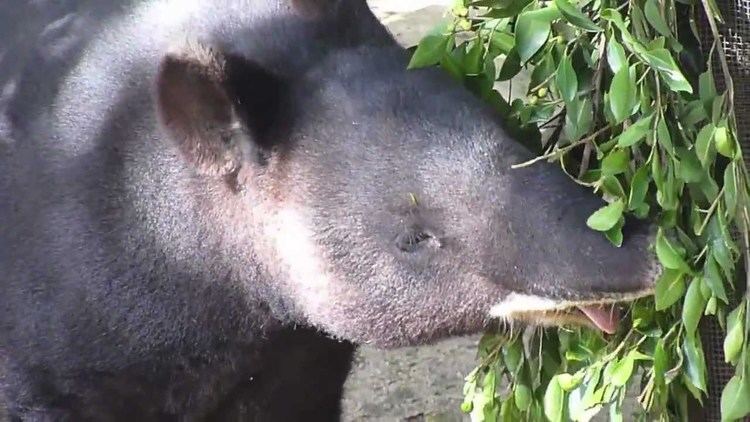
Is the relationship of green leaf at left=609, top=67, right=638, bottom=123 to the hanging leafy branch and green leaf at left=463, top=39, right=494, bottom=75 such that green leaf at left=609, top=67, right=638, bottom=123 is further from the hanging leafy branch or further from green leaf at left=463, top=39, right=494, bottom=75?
green leaf at left=463, top=39, right=494, bottom=75

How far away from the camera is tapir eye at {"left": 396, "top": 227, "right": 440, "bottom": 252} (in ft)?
7.30

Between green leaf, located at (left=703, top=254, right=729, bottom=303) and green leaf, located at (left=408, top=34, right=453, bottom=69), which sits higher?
green leaf, located at (left=408, top=34, right=453, bottom=69)

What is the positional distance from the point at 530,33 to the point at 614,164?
26 cm

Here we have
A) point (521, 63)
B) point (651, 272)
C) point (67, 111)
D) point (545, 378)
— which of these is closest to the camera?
point (651, 272)

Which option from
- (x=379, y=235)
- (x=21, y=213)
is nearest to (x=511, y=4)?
(x=379, y=235)

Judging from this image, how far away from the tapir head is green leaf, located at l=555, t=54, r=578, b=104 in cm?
12

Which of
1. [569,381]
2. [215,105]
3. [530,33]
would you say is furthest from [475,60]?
[569,381]

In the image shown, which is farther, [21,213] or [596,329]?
[21,213]

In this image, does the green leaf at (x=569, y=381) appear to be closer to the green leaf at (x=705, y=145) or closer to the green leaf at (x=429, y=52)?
the green leaf at (x=705, y=145)

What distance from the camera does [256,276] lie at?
2541 mm

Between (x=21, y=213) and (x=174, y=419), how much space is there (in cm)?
57

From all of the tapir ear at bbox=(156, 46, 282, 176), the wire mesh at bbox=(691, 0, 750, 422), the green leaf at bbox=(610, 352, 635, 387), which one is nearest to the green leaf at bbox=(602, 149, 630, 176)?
the green leaf at bbox=(610, 352, 635, 387)

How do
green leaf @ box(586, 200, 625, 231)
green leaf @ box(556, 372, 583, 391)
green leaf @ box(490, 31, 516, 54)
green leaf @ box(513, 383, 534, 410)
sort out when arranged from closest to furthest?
green leaf @ box(586, 200, 625, 231)
green leaf @ box(556, 372, 583, 391)
green leaf @ box(490, 31, 516, 54)
green leaf @ box(513, 383, 534, 410)

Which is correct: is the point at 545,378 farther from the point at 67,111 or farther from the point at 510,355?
the point at 67,111
